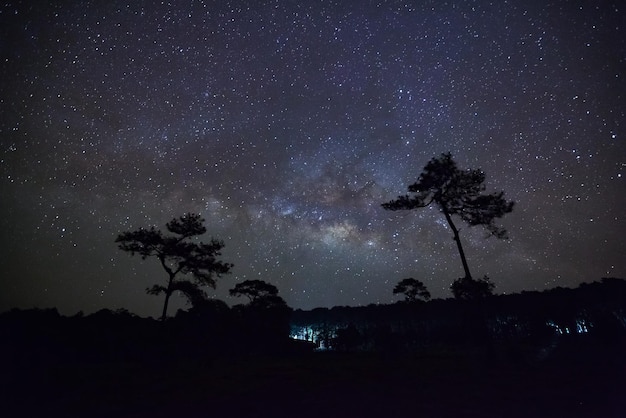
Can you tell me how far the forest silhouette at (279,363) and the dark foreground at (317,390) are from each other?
8cm

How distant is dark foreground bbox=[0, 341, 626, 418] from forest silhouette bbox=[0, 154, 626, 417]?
3.3 inches

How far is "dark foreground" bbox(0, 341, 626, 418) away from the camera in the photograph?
11.6 metres

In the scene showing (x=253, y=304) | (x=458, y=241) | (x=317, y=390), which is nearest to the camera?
(x=317, y=390)

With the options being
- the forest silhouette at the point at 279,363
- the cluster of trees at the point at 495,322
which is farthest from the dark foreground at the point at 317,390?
the cluster of trees at the point at 495,322

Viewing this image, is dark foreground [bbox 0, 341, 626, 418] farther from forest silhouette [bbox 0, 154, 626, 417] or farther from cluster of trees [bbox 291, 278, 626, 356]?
cluster of trees [bbox 291, 278, 626, 356]

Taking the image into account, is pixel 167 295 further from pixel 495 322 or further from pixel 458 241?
pixel 495 322

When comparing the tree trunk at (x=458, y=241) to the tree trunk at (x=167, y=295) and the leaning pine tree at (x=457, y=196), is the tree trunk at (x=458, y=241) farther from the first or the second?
the tree trunk at (x=167, y=295)

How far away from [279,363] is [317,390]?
31.8 ft

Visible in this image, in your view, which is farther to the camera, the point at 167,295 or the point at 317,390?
the point at 167,295

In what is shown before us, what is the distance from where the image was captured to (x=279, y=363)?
23375 millimetres

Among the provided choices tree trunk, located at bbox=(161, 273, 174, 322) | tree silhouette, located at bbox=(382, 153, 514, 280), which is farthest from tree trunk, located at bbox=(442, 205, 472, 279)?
tree trunk, located at bbox=(161, 273, 174, 322)

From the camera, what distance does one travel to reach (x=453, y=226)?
936 inches

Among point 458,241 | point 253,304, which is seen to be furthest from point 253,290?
point 458,241

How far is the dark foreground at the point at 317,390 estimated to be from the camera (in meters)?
11.6
